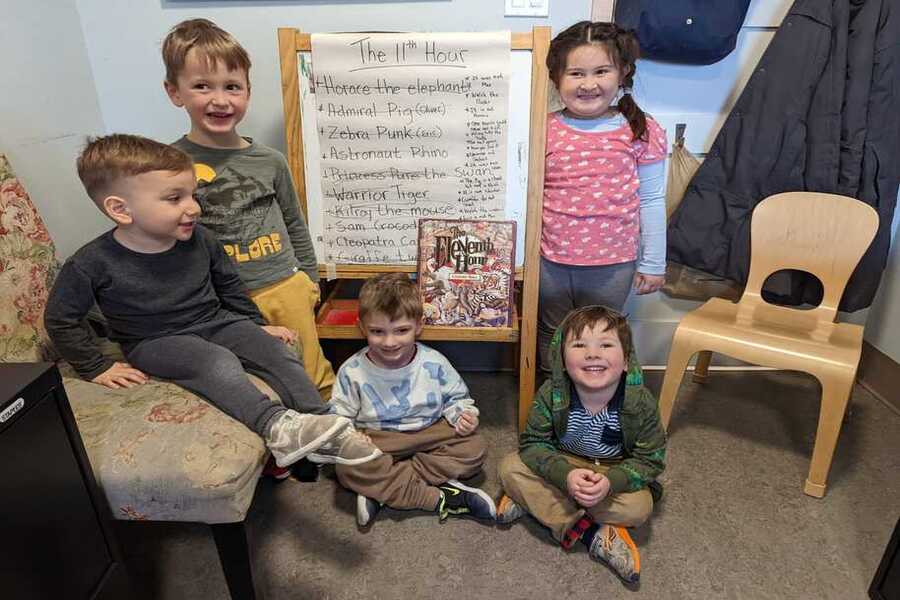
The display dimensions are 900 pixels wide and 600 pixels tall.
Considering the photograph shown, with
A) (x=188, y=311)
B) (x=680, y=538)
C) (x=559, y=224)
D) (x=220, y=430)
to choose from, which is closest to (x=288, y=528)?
(x=220, y=430)

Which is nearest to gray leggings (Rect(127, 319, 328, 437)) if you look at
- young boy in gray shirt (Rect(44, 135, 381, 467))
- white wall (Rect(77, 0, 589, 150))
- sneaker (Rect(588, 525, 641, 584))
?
young boy in gray shirt (Rect(44, 135, 381, 467))

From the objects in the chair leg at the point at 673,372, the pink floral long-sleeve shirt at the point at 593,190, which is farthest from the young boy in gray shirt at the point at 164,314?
the chair leg at the point at 673,372

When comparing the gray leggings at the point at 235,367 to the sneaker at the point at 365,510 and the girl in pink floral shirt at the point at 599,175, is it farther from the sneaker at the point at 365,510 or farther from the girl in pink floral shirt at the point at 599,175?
the girl in pink floral shirt at the point at 599,175

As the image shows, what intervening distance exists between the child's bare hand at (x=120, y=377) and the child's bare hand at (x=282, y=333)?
1.05 ft

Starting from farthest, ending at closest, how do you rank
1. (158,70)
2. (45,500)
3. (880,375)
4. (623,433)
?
(880,375) → (158,70) → (623,433) → (45,500)

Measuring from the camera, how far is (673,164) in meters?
1.95

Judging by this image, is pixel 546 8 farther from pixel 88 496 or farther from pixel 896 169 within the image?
pixel 88 496

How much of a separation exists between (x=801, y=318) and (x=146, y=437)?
1811 millimetres

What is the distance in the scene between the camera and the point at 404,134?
163cm

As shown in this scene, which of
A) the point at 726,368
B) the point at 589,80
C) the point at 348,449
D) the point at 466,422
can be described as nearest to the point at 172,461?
the point at 348,449

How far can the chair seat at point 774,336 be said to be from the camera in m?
1.54

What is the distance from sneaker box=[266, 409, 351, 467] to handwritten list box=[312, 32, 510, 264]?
0.67 metres

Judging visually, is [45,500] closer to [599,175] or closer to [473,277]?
[473,277]

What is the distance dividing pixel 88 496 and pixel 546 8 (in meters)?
1.74
